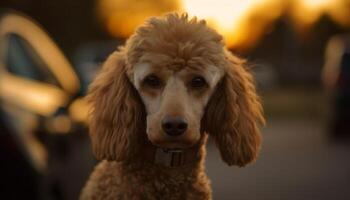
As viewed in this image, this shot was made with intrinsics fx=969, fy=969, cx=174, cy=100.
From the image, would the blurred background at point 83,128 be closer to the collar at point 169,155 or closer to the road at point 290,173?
the road at point 290,173

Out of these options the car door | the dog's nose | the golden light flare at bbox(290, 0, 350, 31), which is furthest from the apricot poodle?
the golden light flare at bbox(290, 0, 350, 31)

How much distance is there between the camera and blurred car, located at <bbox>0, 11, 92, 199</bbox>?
5.21 metres

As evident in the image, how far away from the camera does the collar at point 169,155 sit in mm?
4359

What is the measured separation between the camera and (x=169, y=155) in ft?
14.3

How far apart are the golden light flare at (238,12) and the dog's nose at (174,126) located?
2.02 feet

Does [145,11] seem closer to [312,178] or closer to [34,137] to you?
[312,178]

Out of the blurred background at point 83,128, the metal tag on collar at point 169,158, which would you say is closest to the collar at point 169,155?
the metal tag on collar at point 169,158

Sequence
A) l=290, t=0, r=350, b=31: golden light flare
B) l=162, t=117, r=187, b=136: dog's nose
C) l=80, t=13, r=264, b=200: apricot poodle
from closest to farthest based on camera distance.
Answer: l=162, t=117, r=187, b=136: dog's nose
l=80, t=13, r=264, b=200: apricot poodle
l=290, t=0, r=350, b=31: golden light flare

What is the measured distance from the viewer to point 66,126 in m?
6.29

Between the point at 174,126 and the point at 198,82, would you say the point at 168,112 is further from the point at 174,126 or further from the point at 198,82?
the point at 198,82

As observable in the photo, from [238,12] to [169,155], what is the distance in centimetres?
158

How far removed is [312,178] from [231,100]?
914 centimetres

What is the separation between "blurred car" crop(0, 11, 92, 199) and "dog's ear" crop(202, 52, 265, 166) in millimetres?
647

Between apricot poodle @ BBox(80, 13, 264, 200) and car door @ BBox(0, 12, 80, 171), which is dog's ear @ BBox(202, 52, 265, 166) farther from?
car door @ BBox(0, 12, 80, 171)
